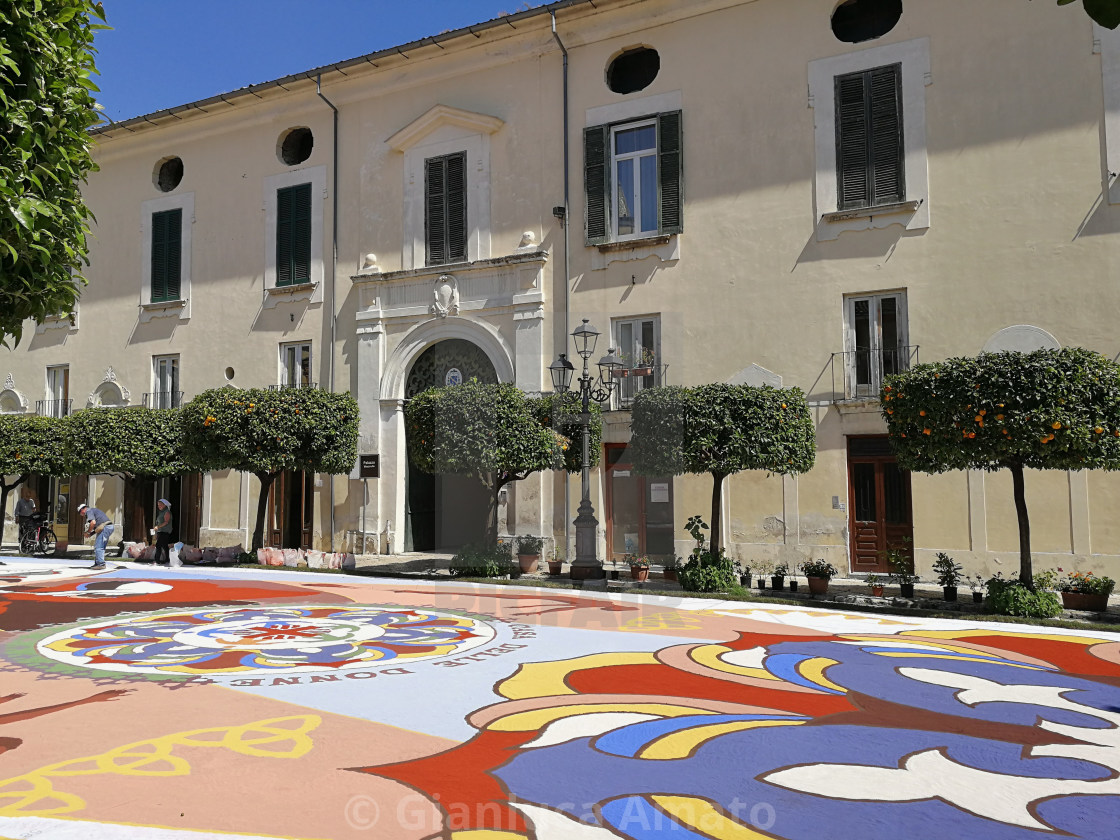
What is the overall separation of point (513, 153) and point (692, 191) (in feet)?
15.0

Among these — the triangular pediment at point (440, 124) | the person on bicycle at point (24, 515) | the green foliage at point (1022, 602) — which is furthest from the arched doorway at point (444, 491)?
the green foliage at point (1022, 602)

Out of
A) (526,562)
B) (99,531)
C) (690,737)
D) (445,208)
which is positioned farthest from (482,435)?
(690,737)

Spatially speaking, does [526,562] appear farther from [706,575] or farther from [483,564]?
[706,575]

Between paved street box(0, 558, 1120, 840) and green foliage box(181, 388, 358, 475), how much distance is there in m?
7.99

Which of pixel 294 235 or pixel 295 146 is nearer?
pixel 294 235

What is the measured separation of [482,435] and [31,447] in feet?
42.6

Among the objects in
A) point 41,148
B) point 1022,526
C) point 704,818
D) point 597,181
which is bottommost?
point 704,818

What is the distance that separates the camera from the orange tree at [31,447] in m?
22.2

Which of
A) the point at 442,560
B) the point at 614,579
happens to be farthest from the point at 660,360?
the point at 442,560

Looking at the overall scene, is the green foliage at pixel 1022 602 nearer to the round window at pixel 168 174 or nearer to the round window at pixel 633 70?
the round window at pixel 633 70

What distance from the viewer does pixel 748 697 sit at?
6.87m

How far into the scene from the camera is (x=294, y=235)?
77.5 feet

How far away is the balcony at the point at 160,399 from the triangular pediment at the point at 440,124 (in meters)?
9.46

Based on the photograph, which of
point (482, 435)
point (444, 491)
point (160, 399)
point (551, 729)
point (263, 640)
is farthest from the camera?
point (160, 399)
